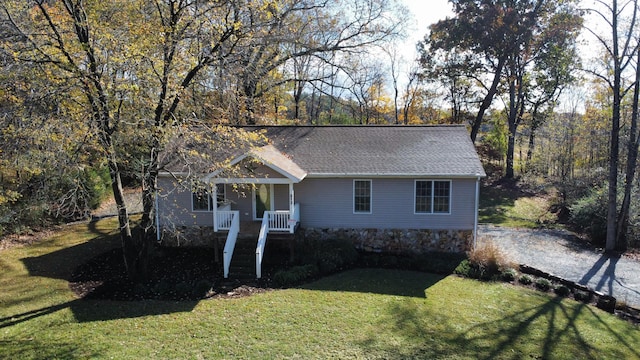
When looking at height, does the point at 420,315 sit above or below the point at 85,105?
below

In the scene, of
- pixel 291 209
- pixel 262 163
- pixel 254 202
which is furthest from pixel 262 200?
pixel 262 163

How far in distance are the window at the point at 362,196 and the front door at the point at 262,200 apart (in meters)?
3.38

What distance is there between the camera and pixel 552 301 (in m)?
11.8

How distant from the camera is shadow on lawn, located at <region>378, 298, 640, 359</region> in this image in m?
8.86

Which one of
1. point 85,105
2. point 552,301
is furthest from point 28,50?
point 552,301

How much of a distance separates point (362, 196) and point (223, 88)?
677 cm

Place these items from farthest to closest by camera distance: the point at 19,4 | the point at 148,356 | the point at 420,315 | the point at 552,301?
the point at 552,301, the point at 420,315, the point at 19,4, the point at 148,356

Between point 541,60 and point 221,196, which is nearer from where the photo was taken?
point 221,196

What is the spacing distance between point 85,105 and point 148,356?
6.95 metres

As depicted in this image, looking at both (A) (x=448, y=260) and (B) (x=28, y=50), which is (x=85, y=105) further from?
(A) (x=448, y=260)

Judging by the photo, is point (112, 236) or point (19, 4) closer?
point (19, 4)

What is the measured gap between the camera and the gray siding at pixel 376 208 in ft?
50.9

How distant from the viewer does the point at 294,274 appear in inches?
504

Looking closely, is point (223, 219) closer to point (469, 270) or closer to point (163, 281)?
point (163, 281)
